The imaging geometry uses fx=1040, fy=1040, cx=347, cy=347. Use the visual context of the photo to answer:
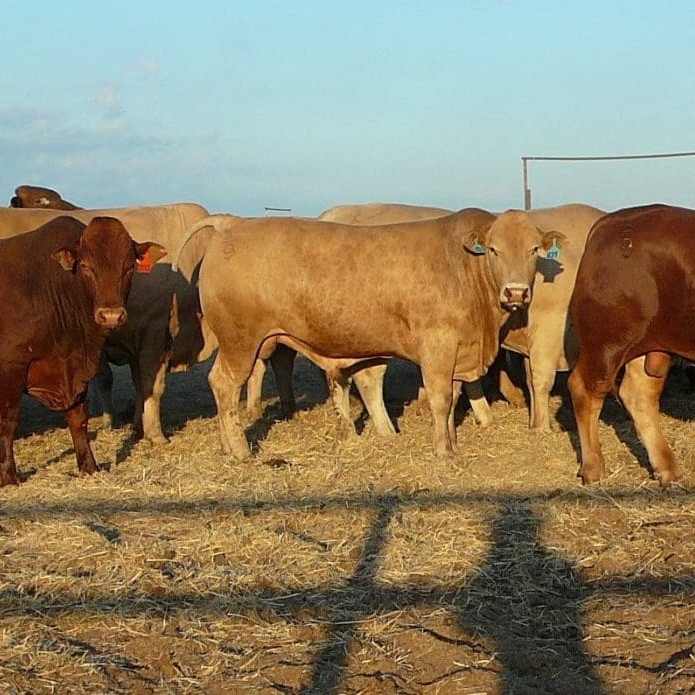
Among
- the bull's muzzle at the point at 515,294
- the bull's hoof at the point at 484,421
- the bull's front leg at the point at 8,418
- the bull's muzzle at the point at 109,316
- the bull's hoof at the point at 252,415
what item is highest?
the bull's muzzle at the point at 109,316

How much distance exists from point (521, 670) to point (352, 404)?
6.99 m

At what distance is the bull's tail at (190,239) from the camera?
8.55 meters

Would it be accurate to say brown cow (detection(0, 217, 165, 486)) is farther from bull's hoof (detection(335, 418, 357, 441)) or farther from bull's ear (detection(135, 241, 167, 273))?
bull's hoof (detection(335, 418, 357, 441))

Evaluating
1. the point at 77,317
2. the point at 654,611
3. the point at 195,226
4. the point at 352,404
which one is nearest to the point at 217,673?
the point at 654,611

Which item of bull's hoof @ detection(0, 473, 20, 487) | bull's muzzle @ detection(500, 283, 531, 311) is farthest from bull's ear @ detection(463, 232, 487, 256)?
bull's hoof @ detection(0, 473, 20, 487)

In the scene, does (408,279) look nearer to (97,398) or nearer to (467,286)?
(467,286)

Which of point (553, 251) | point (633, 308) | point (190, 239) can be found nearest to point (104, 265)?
point (190, 239)

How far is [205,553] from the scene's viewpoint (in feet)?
17.1

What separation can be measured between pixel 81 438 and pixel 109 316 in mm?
1013

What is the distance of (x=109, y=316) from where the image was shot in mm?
7152

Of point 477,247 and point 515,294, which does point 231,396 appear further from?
point 515,294

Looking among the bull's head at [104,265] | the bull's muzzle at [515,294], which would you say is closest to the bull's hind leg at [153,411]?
the bull's head at [104,265]

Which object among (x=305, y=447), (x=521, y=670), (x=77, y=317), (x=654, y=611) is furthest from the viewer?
(x=305, y=447)

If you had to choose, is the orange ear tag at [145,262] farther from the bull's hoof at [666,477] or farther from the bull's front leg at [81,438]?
the bull's hoof at [666,477]
